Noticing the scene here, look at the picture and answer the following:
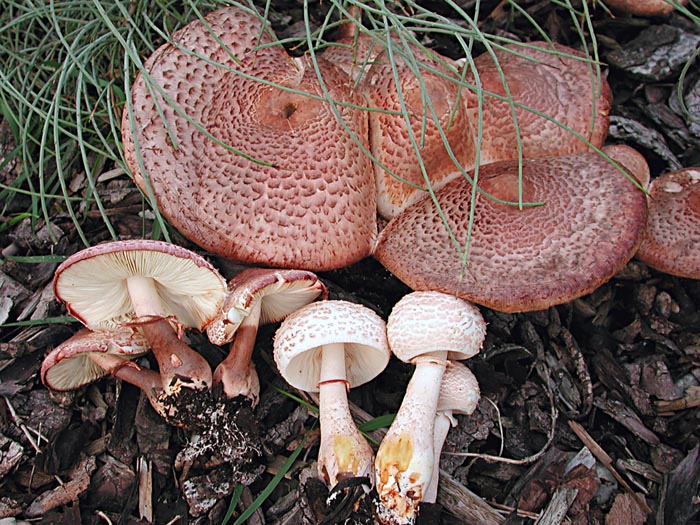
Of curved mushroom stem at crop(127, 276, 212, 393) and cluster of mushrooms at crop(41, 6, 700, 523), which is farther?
curved mushroom stem at crop(127, 276, 212, 393)

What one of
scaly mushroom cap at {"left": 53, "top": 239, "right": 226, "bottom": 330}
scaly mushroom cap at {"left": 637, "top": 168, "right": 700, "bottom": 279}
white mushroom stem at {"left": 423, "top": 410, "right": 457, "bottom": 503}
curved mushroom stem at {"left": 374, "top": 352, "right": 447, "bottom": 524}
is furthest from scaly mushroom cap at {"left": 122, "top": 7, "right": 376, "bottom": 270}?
scaly mushroom cap at {"left": 637, "top": 168, "right": 700, "bottom": 279}

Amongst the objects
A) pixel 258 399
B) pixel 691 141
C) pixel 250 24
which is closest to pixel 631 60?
A: pixel 691 141

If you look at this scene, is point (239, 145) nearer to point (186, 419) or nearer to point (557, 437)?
point (186, 419)

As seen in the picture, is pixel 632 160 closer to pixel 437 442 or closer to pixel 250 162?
pixel 437 442

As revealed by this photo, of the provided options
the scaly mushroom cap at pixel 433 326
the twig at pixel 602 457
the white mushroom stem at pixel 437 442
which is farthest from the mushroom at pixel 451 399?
the twig at pixel 602 457

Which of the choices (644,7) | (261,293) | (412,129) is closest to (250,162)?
(261,293)

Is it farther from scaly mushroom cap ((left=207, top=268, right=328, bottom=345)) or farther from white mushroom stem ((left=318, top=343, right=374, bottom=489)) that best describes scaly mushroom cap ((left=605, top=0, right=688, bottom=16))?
white mushroom stem ((left=318, top=343, right=374, bottom=489))
